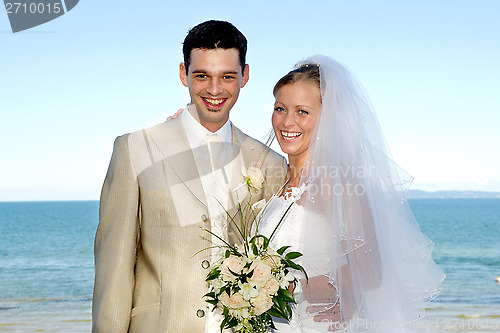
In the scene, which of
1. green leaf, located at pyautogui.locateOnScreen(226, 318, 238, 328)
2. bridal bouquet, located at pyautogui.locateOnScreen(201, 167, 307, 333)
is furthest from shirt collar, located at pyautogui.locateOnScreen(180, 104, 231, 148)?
green leaf, located at pyautogui.locateOnScreen(226, 318, 238, 328)

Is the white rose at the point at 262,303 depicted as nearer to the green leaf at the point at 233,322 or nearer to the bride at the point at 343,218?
the green leaf at the point at 233,322

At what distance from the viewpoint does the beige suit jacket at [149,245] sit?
127 inches

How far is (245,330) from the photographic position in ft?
10.3

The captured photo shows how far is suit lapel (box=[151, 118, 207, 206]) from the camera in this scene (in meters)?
3.38

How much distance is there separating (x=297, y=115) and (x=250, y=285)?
1.39 meters

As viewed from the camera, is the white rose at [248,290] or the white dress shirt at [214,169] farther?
the white dress shirt at [214,169]

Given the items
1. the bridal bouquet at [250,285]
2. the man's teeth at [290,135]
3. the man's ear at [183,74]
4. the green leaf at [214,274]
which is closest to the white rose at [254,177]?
the bridal bouquet at [250,285]

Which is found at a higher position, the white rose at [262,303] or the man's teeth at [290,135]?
the man's teeth at [290,135]

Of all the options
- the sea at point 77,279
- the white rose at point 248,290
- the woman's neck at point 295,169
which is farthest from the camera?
the sea at point 77,279

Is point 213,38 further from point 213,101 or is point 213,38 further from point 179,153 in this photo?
point 179,153

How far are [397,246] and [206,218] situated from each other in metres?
1.32

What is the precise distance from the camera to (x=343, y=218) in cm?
357

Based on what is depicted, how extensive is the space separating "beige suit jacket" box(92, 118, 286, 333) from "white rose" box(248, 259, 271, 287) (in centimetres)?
38

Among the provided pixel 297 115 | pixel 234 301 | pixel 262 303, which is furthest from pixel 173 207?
pixel 297 115
